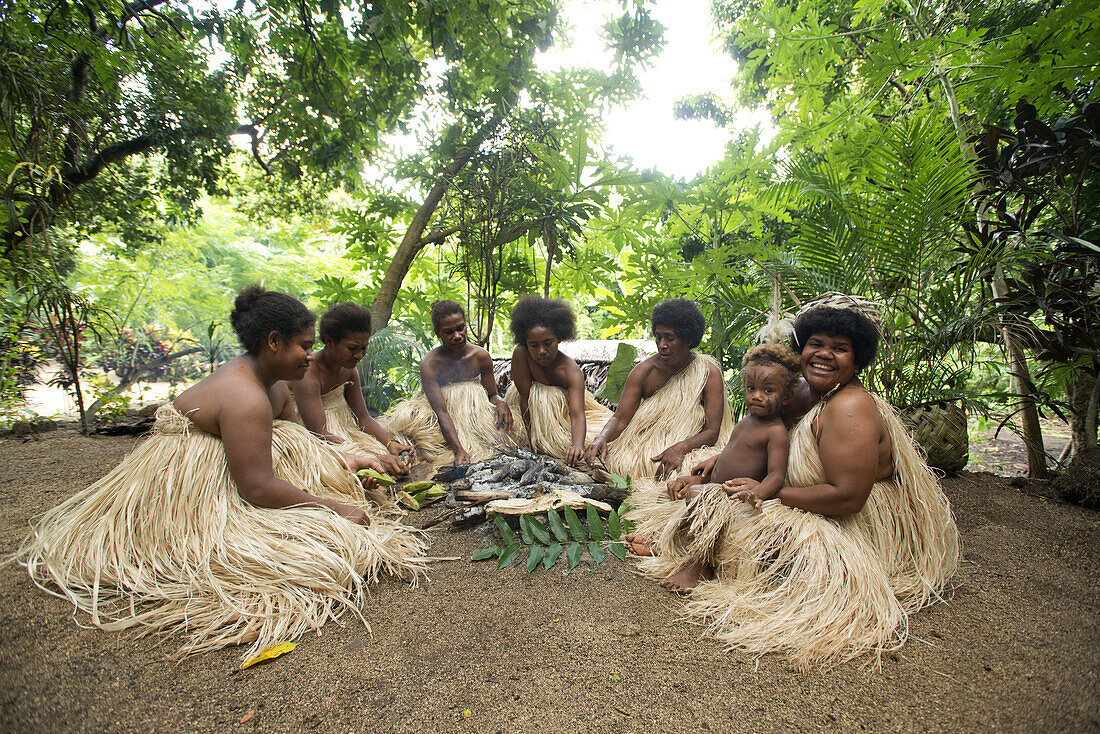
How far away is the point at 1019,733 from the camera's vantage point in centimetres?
95

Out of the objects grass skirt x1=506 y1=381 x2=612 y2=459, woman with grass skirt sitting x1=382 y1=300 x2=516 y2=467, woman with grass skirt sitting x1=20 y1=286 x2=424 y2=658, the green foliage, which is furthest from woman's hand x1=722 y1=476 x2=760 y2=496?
the green foliage

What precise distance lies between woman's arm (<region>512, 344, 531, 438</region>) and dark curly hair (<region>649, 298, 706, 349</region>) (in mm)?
983

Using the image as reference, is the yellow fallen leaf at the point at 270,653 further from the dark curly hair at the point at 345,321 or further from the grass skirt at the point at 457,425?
the grass skirt at the point at 457,425

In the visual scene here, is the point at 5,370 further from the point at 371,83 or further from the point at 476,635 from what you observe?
the point at 476,635

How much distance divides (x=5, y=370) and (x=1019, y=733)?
6016 mm

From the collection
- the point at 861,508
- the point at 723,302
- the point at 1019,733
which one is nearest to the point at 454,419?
the point at 723,302

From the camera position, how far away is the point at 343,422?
300 cm

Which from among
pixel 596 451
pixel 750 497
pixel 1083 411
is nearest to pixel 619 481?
pixel 596 451

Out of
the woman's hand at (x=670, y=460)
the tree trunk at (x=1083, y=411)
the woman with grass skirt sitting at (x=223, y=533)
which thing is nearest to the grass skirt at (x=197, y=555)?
the woman with grass skirt sitting at (x=223, y=533)

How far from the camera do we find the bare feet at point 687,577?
157cm

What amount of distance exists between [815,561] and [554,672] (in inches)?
32.1

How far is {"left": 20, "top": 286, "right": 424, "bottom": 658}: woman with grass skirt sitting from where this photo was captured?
4.66ft

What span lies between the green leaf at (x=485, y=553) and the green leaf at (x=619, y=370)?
1.67 metres

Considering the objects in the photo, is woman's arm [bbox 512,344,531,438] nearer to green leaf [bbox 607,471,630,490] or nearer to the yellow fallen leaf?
green leaf [bbox 607,471,630,490]
